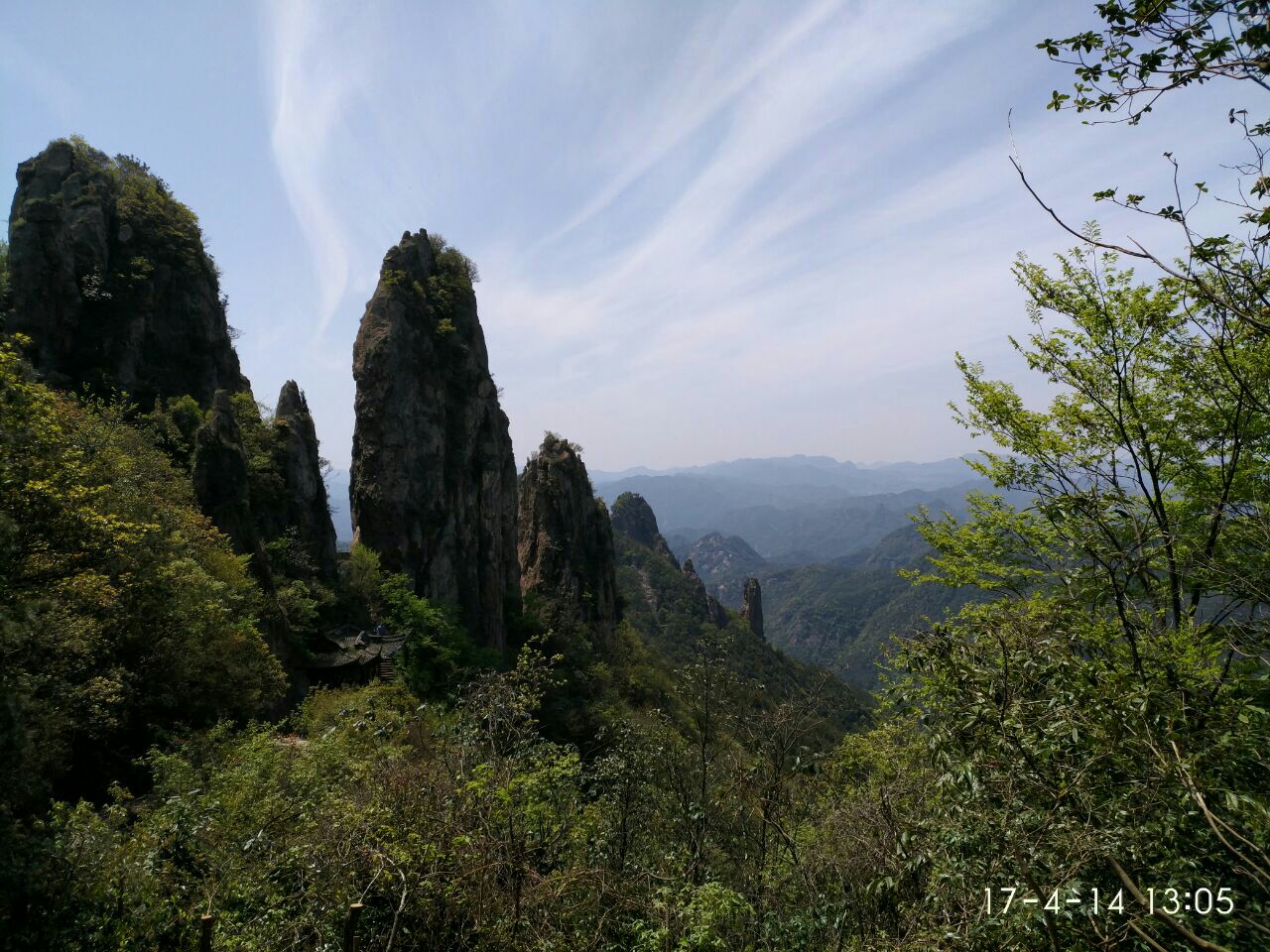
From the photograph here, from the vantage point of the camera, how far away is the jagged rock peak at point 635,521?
139m

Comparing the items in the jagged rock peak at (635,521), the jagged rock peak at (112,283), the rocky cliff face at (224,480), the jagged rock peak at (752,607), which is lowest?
the jagged rock peak at (752,607)

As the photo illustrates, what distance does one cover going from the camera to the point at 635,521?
141m

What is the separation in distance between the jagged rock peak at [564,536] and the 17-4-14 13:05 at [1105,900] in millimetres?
48496

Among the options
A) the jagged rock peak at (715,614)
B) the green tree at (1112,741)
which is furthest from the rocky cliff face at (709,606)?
the green tree at (1112,741)

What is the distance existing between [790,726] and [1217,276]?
27.8 feet

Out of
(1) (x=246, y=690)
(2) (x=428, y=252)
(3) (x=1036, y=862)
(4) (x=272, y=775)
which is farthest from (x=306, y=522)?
(3) (x=1036, y=862)

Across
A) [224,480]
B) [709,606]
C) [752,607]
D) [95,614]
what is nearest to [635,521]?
[752,607]

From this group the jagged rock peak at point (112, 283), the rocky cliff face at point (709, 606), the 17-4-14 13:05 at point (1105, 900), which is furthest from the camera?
the rocky cliff face at point (709, 606)

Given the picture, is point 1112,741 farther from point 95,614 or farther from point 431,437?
point 431,437

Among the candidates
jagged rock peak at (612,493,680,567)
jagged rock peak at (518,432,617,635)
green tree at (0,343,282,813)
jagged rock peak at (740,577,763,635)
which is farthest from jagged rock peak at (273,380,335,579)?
jagged rock peak at (612,493,680,567)

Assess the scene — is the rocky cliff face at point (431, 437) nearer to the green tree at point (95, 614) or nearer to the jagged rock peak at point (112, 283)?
the jagged rock peak at point (112, 283)

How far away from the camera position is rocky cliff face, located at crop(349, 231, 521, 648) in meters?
36.9

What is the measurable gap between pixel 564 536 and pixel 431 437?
719 inches

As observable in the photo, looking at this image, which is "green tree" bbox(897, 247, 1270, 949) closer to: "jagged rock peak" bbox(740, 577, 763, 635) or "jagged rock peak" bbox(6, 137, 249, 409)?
"jagged rock peak" bbox(6, 137, 249, 409)
